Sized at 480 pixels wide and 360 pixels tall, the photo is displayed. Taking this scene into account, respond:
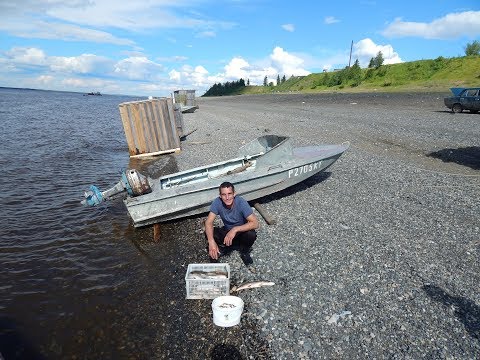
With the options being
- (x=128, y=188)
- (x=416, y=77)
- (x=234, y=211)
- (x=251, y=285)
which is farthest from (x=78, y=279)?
(x=416, y=77)

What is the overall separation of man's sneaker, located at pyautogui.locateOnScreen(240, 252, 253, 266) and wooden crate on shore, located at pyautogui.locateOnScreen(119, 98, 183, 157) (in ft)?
39.5

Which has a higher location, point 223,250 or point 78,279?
point 223,250

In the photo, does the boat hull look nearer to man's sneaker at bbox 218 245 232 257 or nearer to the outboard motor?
the outboard motor

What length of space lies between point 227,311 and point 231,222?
200cm

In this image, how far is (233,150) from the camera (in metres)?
17.3

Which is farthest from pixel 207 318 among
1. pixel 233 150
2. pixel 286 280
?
pixel 233 150

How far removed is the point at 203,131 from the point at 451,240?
20.6 meters

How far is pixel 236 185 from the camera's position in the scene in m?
8.99

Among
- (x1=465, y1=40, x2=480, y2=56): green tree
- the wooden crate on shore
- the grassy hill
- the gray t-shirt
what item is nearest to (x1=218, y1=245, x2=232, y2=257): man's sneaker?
the gray t-shirt

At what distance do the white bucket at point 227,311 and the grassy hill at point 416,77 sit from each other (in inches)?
1734

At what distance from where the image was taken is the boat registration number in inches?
382

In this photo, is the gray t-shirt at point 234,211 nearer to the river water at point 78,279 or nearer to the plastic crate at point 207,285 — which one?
the plastic crate at point 207,285

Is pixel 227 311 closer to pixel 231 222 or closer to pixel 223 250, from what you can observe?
pixel 231 222

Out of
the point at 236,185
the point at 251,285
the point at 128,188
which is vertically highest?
the point at 128,188
